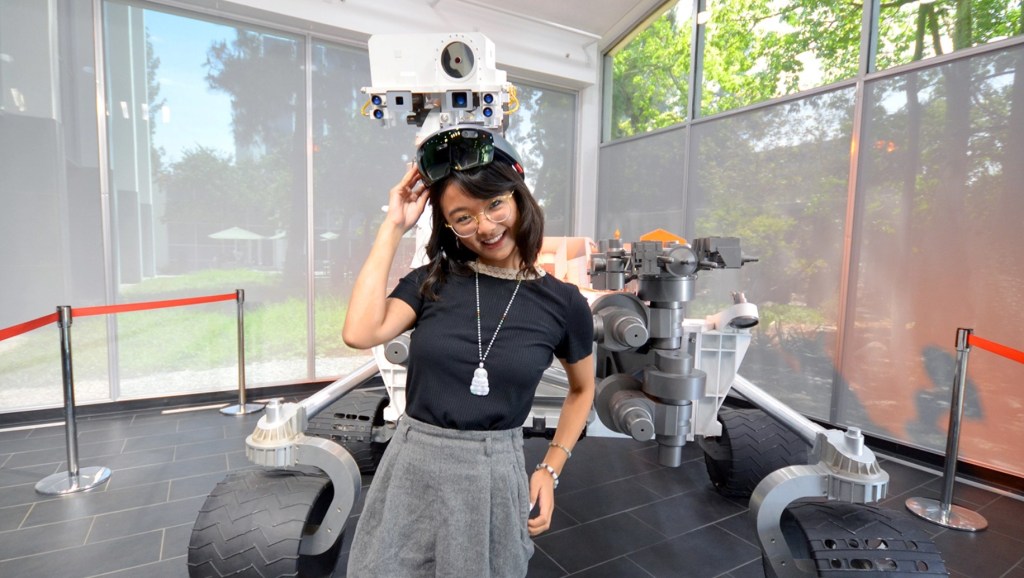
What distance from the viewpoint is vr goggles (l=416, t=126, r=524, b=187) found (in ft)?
3.84

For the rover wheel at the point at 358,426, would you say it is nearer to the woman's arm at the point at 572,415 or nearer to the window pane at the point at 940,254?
the woman's arm at the point at 572,415

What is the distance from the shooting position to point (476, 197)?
114 centimetres

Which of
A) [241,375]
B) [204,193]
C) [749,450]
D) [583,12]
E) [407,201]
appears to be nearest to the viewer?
[407,201]

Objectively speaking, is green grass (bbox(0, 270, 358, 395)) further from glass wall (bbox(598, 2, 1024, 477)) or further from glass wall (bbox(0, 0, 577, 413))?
glass wall (bbox(598, 2, 1024, 477))

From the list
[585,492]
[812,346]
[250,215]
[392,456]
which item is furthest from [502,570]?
[250,215]

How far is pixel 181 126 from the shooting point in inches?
185

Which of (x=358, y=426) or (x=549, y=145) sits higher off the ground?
(x=549, y=145)

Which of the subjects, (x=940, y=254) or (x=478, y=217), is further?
(x=940, y=254)

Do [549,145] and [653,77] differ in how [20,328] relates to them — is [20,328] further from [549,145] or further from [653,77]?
[653,77]

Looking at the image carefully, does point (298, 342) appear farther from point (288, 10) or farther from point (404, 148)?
point (288, 10)

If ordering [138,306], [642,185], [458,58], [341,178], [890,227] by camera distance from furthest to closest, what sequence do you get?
[642,185]
[341,178]
[138,306]
[890,227]
[458,58]

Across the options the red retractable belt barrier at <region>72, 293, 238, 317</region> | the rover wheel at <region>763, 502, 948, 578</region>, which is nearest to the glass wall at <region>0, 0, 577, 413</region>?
the red retractable belt barrier at <region>72, 293, 238, 317</region>

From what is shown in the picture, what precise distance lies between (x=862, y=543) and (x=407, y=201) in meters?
1.56

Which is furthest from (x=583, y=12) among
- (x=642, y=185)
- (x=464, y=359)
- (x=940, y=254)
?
(x=464, y=359)
